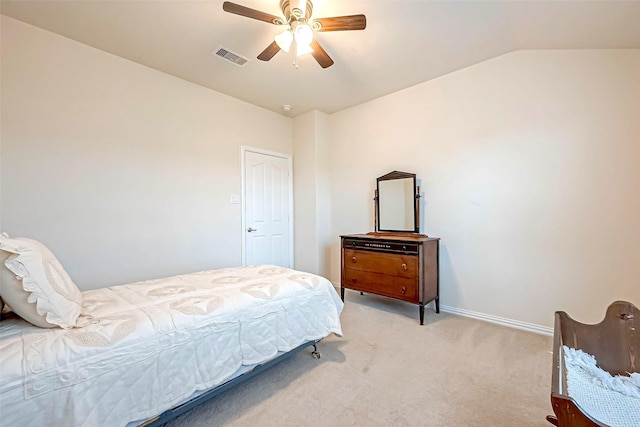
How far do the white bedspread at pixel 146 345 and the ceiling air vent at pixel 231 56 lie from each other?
7.01ft

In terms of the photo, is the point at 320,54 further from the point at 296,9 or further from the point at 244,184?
the point at 244,184

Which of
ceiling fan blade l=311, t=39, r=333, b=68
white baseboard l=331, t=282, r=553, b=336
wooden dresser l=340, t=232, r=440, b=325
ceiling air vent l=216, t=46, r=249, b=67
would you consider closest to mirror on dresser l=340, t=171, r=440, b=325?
wooden dresser l=340, t=232, r=440, b=325

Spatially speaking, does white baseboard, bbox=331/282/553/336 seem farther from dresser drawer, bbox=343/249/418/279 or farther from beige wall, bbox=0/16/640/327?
dresser drawer, bbox=343/249/418/279

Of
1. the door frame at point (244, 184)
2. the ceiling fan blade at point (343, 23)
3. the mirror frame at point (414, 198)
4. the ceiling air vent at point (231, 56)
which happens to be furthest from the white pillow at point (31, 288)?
the mirror frame at point (414, 198)

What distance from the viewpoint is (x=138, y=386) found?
1156mm

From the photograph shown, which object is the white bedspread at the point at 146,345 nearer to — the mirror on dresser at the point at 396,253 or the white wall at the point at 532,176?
the mirror on dresser at the point at 396,253

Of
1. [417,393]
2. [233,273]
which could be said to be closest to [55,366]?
[233,273]

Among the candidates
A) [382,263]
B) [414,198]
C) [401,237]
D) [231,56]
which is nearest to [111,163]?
[231,56]

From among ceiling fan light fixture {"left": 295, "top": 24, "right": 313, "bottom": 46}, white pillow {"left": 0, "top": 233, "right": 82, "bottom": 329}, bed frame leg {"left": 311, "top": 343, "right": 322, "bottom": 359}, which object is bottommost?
bed frame leg {"left": 311, "top": 343, "right": 322, "bottom": 359}

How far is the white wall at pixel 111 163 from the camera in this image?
2.19m

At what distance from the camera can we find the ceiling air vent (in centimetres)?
257

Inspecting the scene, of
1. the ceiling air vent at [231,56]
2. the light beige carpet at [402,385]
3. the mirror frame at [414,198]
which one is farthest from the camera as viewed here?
the mirror frame at [414,198]

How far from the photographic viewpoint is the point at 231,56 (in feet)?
8.78

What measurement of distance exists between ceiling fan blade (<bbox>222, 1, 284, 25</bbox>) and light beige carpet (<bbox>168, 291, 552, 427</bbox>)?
241 cm
